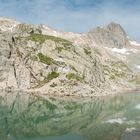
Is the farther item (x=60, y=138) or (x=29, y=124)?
(x=29, y=124)

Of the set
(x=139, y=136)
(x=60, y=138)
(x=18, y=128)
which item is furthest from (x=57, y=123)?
(x=139, y=136)

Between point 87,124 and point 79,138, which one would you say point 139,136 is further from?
point 87,124

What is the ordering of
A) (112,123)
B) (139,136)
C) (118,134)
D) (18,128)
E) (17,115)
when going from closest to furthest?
(139,136)
(118,134)
(18,128)
(112,123)
(17,115)

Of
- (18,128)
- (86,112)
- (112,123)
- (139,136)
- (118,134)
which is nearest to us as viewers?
(139,136)

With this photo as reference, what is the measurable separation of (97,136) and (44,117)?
52.7 meters

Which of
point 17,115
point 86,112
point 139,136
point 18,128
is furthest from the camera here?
point 86,112

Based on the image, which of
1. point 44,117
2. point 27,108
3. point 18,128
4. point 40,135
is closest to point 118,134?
point 40,135

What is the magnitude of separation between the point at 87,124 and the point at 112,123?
8.95 metres

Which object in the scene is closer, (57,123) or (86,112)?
(57,123)

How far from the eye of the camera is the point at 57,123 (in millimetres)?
129000

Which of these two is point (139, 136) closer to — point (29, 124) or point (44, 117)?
point (29, 124)

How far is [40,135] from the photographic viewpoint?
102 meters

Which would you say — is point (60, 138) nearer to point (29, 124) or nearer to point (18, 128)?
point (18, 128)

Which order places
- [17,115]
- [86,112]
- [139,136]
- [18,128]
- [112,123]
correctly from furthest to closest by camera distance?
1. [86,112]
2. [17,115]
3. [112,123]
4. [18,128]
5. [139,136]
